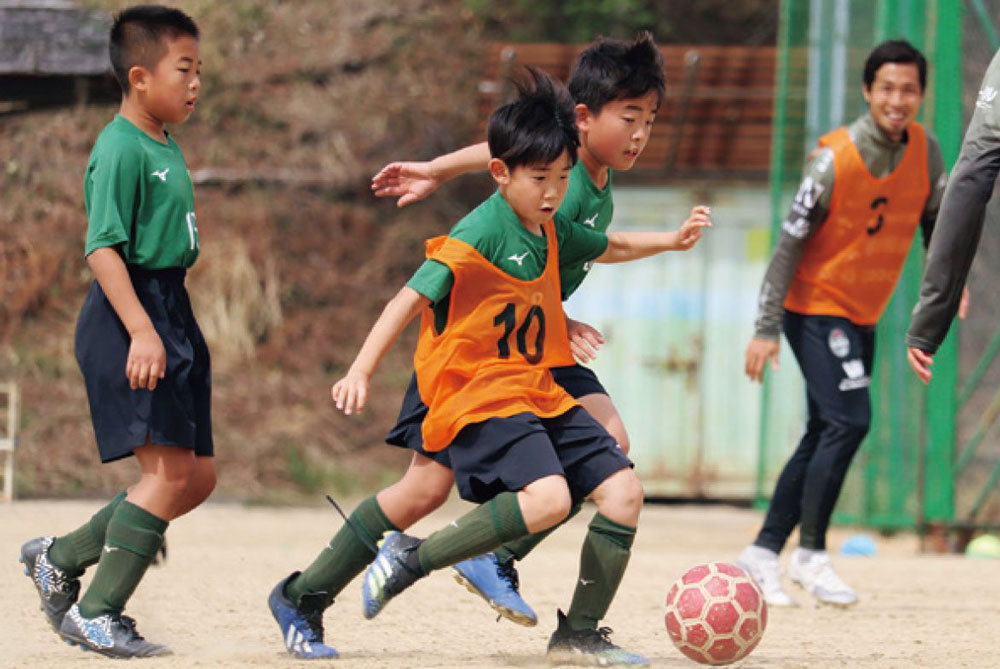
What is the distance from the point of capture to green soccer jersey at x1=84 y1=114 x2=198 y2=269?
4488 millimetres

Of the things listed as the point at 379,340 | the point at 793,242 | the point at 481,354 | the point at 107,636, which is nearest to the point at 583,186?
the point at 481,354

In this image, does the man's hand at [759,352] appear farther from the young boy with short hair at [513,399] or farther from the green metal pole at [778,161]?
the green metal pole at [778,161]

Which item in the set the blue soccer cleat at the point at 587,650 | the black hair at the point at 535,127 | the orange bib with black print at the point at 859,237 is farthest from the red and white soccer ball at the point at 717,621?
the orange bib with black print at the point at 859,237

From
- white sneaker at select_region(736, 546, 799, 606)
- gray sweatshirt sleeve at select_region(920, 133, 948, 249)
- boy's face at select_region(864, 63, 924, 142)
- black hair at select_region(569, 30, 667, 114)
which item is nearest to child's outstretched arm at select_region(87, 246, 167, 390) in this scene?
black hair at select_region(569, 30, 667, 114)

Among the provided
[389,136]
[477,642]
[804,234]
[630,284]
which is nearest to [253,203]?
[389,136]

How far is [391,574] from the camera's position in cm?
435

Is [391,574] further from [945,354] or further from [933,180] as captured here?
[945,354]

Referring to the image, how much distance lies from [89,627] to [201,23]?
45.6 feet

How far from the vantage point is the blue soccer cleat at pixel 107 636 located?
177 inches

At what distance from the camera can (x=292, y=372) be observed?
50.9 feet

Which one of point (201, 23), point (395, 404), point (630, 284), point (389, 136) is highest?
point (201, 23)

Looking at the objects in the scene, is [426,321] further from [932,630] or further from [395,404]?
[395,404]

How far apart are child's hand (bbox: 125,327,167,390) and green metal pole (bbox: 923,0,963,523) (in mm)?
6067

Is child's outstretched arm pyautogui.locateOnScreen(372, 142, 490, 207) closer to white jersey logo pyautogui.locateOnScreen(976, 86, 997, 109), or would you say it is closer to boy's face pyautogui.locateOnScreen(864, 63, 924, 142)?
white jersey logo pyautogui.locateOnScreen(976, 86, 997, 109)
